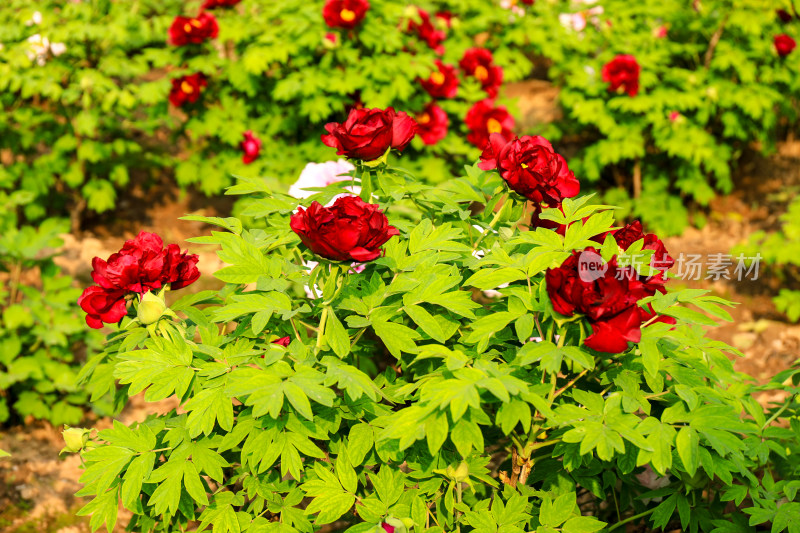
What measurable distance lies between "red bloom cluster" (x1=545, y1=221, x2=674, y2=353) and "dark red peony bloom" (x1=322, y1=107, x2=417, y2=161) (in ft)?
1.63

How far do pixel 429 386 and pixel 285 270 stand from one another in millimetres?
473

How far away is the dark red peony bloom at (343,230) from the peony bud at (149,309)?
368mm

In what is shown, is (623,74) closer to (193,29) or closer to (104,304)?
(193,29)

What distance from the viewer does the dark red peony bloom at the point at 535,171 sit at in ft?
4.72

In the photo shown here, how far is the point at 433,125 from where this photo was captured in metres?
3.78

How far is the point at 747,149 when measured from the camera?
5355 mm

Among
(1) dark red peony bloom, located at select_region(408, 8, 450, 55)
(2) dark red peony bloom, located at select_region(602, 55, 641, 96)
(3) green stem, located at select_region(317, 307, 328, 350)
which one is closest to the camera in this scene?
(3) green stem, located at select_region(317, 307, 328, 350)

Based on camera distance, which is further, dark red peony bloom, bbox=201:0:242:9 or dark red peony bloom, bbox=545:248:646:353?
dark red peony bloom, bbox=201:0:242:9

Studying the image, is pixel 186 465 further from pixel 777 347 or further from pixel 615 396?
pixel 777 347

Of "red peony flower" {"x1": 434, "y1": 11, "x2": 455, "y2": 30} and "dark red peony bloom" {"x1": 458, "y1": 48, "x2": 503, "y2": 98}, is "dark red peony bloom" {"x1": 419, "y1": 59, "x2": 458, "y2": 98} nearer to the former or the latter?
"dark red peony bloom" {"x1": 458, "y1": 48, "x2": 503, "y2": 98}

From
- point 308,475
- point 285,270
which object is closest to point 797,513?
point 308,475

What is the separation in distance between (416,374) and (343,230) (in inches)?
15.6

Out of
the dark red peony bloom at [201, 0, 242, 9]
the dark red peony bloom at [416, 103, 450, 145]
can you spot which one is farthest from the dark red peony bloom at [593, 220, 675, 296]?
the dark red peony bloom at [201, 0, 242, 9]

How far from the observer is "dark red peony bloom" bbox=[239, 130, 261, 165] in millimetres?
3871
